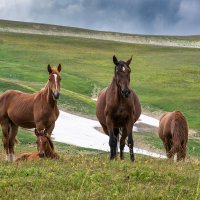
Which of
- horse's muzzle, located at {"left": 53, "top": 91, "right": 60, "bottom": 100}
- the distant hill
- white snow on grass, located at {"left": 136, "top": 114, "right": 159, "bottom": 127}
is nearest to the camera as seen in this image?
horse's muzzle, located at {"left": 53, "top": 91, "right": 60, "bottom": 100}

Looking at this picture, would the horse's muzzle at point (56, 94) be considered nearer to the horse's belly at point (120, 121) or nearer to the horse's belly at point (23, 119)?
the horse's belly at point (23, 119)

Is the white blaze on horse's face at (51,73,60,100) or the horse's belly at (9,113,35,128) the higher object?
the white blaze on horse's face at (51,73,60,100)

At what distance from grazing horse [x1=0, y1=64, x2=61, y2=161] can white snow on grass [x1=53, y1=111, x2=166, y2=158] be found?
532 inches

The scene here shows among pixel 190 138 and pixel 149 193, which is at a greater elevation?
pixel 149 193

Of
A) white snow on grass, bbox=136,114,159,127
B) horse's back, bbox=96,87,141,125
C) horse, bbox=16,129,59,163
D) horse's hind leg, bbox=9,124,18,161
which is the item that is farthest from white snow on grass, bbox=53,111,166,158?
horse, bbox=16,129,59,163

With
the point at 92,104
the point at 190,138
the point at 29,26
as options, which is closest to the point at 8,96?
the point at 190,138

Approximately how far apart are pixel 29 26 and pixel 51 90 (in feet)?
550

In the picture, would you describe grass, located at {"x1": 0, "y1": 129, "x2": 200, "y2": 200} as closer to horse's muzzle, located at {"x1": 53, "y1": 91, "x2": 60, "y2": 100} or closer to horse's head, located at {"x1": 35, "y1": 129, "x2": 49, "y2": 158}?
horse's head, located at {"x1": 35, "y1": 129, "x2": 49, "y2": 158}

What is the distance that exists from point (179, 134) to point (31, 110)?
5.25 meters

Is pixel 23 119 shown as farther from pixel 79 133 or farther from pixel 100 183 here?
pixel 79 133

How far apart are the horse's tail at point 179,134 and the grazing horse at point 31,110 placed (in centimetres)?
431

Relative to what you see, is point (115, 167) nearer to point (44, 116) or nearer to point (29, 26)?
point (44, 116)

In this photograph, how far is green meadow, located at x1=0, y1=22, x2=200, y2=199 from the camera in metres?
9.58

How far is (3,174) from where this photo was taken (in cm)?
1098
